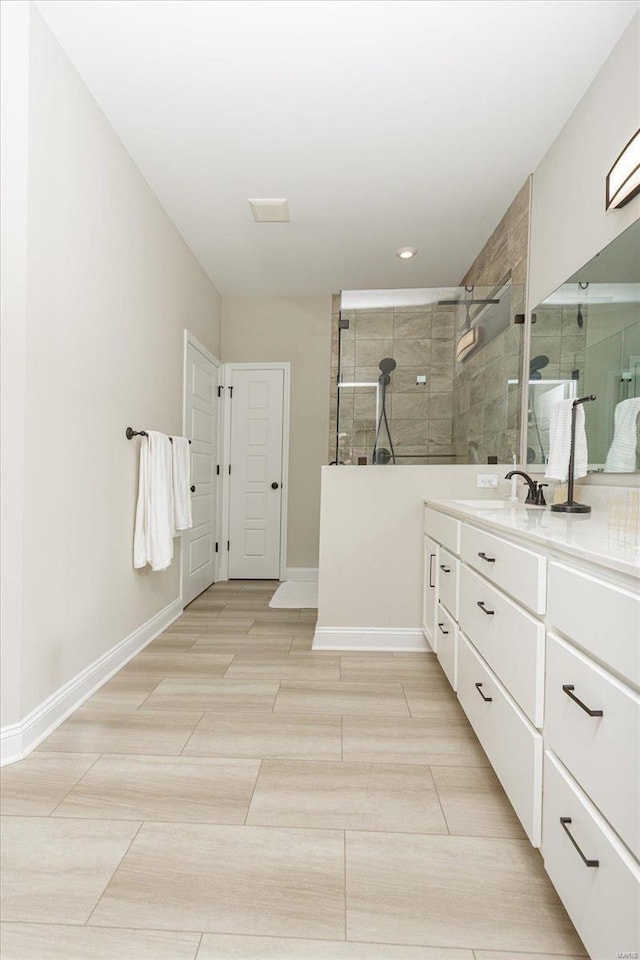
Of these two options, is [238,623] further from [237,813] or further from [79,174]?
[79,174]

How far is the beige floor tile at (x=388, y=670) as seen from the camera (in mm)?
2586

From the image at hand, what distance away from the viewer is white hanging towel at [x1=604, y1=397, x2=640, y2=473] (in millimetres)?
1841

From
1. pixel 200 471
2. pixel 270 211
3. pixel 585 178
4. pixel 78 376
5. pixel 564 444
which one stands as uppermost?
pixel 270 211

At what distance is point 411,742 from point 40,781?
1.25 m

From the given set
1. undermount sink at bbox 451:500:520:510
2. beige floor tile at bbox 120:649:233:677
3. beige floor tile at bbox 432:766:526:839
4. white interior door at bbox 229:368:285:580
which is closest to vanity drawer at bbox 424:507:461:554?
undermount sink at bbox 451:500:520:510

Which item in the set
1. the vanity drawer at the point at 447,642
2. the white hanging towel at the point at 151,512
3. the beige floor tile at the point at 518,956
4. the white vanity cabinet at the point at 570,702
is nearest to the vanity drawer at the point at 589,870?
the white vanity cabinet at the point at 570,702

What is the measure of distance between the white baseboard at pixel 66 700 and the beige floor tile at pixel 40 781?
5 cm

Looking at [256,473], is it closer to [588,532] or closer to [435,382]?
[435,382]

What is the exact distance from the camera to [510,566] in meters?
1.46

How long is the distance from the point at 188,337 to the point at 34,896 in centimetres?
328

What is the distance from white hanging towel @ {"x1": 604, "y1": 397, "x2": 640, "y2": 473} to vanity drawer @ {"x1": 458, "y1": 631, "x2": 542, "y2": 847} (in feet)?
2.78

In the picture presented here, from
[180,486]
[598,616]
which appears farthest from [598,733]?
[180,486]

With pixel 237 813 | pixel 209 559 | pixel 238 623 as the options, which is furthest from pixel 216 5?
pixel 209 559

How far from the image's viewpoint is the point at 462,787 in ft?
5.50
